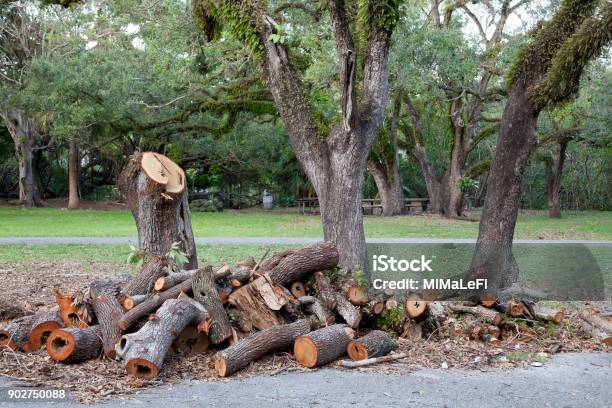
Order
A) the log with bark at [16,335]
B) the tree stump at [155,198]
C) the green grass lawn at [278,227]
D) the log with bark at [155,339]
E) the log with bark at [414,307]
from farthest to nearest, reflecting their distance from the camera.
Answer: the green grass lawn at [278,227]
the tree stump at [155,198]
the log with bark at [414,307]
the log with bark at [16,335]
the log with bark at [155,339]

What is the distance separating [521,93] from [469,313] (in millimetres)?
3940

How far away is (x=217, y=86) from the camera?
2605cm

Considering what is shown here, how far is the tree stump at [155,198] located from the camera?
332 inches

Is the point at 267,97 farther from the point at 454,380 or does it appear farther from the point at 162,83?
the point at 454,380

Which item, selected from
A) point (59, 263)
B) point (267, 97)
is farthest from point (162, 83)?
point (59, 263)

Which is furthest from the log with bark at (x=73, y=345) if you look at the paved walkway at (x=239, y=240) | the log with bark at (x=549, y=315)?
the paved walkway at (x=239, y=240)

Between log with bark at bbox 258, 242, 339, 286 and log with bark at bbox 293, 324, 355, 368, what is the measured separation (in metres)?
0.89

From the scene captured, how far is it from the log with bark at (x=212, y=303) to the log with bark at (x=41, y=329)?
1.42m

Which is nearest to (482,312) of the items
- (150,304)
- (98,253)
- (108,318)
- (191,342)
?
(191,342)

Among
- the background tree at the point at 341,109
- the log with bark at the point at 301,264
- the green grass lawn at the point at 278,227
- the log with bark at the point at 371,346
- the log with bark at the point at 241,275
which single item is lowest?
the log with bark at the point at 371,346

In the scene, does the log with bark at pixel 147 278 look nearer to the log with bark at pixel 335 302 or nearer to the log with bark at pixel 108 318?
the log with bark at pixel 108 318

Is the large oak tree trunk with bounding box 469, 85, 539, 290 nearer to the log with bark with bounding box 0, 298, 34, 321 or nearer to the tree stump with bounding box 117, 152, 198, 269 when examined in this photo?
the tree stump with bounding box 117, 152, 198, 269

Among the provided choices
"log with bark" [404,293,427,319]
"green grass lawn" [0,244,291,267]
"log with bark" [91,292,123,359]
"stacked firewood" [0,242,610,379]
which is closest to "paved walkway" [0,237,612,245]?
"green grass lawn" [0,244,291,267]

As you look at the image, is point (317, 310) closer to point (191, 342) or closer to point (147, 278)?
point (191, 342)
